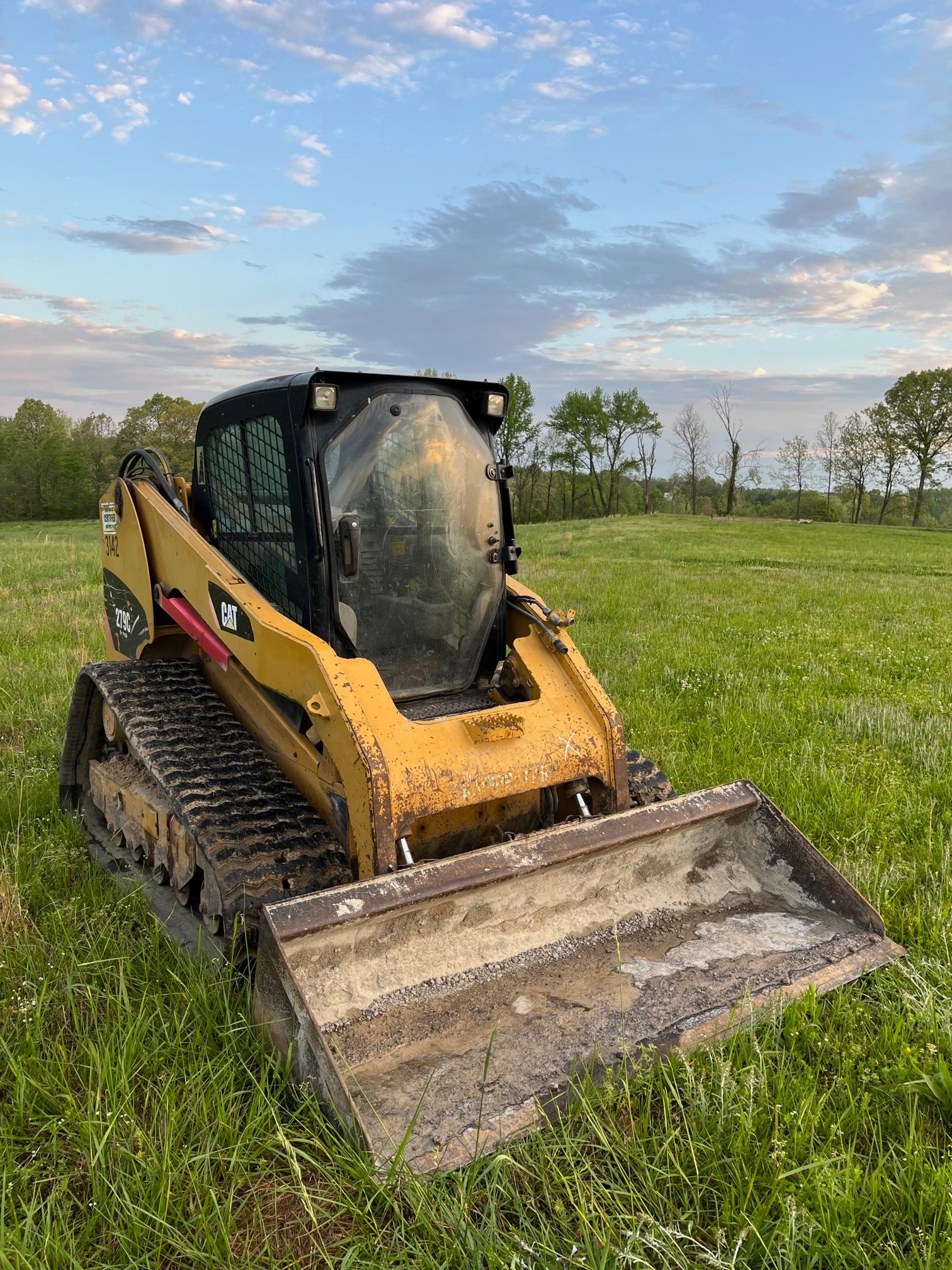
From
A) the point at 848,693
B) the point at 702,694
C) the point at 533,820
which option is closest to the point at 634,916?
the point at 533,820

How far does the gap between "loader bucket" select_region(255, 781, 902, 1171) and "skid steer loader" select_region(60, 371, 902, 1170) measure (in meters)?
0.01

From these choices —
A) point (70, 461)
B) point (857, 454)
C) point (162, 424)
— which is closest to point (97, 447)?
point (70, 461)

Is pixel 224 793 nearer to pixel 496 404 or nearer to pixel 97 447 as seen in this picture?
pixel 496 404

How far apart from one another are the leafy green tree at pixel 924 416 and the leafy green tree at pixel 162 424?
139ft

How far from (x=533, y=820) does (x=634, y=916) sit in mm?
598

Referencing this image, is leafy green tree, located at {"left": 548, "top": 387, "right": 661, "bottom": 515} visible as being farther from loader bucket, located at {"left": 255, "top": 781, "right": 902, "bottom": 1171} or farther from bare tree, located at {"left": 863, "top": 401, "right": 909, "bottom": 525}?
loader bucket, located at {"left": 255, "top": 781, "right": 902, "bottom": 1171}

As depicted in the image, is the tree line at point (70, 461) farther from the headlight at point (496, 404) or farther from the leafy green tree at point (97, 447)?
the headlight at point (496, 404)

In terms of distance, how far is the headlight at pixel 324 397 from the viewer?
135 inches

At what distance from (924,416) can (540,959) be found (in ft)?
196

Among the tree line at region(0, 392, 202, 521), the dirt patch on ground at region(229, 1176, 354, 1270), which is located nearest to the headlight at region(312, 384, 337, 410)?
the dirt patch on ground at region(229, 1176, 354, 1270)

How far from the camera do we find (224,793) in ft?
11.8

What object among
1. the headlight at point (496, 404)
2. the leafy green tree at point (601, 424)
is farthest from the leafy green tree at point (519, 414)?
the headlight at point (496, 404)

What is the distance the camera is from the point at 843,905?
11.4 feet

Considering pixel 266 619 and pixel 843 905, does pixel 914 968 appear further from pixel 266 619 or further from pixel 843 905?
pixel 266 619
